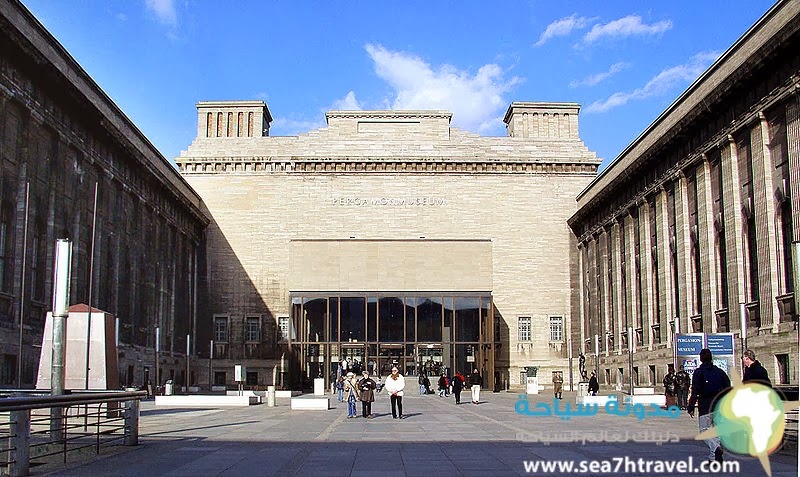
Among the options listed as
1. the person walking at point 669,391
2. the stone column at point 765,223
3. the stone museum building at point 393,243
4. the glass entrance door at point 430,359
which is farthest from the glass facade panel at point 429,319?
the stone column at point 765,223

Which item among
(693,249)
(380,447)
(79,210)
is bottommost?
(380,447)

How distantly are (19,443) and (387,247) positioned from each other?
184 feet

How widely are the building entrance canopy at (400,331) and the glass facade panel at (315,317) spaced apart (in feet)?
0.25

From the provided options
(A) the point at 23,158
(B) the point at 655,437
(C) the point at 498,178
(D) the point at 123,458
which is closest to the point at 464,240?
(C) the point at 498,178

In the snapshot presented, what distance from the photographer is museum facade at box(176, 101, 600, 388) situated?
69.4 m

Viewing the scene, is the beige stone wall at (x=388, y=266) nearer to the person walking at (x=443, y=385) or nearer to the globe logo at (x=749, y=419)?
the person walking at (x=443, y=385)

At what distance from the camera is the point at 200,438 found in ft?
72.5

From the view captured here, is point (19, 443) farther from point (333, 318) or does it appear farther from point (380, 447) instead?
point (333, 318)

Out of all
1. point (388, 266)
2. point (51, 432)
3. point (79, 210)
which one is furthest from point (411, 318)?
point (51, 432)

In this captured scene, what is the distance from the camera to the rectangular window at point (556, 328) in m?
72.8

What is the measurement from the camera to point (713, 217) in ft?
145

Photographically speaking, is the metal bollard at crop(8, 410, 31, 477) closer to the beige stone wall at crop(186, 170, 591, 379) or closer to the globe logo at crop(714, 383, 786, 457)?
the globe logo at crop(714, 383, 786, 457)

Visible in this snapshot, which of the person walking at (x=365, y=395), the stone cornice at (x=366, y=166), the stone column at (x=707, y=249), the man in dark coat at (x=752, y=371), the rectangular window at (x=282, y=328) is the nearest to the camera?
the man in dark coat at (x=752, y=371)

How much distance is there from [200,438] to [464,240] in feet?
Result: 163
